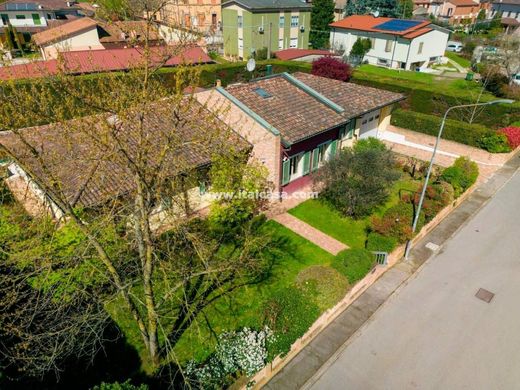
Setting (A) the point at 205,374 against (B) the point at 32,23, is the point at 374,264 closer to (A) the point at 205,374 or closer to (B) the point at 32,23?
(A) the point at 205,374

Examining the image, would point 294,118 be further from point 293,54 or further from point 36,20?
point 36,20

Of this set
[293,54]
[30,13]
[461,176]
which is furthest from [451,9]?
[30,13]

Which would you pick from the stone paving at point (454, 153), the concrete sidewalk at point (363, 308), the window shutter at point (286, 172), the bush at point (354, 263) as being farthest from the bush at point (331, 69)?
the bush at point (354, 263)

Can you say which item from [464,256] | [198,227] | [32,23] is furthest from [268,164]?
[32,23]

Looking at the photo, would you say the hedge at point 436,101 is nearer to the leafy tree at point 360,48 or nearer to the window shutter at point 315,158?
the leafy tree at point 360,48

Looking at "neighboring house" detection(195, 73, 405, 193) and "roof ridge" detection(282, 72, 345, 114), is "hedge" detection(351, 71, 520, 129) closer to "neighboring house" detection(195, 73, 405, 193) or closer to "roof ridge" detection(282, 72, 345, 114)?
"neighboring house" detection(195, 73, 405, 193)

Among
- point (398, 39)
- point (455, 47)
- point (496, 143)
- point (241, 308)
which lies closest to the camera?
point (241, 308)

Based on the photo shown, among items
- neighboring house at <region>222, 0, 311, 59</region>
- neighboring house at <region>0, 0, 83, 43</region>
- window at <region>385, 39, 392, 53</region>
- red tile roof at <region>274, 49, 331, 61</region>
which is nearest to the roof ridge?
red tile roof at <region>274, 49, 331, 61</region>
